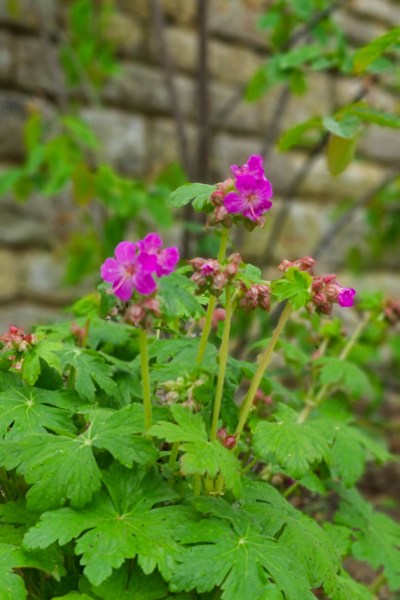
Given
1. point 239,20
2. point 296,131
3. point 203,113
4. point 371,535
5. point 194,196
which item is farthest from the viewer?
point 239,20

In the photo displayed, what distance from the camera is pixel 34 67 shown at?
3184 mm

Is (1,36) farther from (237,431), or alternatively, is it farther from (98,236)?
(237,431)

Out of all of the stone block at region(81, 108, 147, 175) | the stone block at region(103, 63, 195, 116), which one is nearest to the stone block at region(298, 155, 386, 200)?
the stone block at region(103, 63, 195, 116)

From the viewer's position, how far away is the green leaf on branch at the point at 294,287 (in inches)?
36.5

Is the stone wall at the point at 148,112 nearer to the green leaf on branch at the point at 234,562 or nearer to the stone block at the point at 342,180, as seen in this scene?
the stone block at the point at 342,180

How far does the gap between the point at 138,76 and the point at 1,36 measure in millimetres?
625

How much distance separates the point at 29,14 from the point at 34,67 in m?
0.20

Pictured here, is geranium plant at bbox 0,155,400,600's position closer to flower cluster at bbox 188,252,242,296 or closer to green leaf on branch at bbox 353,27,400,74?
flower cluster at bbox 188,252,242,296

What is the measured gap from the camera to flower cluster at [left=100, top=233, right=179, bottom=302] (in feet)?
2.72

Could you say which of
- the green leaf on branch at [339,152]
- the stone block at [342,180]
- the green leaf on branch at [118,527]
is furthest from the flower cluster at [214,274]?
the stone block at [342,180]

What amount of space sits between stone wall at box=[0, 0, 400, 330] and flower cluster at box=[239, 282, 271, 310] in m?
2.24

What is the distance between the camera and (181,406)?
954 mm

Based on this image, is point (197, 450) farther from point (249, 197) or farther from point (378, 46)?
point (378, 46)

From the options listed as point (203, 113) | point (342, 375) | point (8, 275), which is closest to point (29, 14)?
point (203, 113)
